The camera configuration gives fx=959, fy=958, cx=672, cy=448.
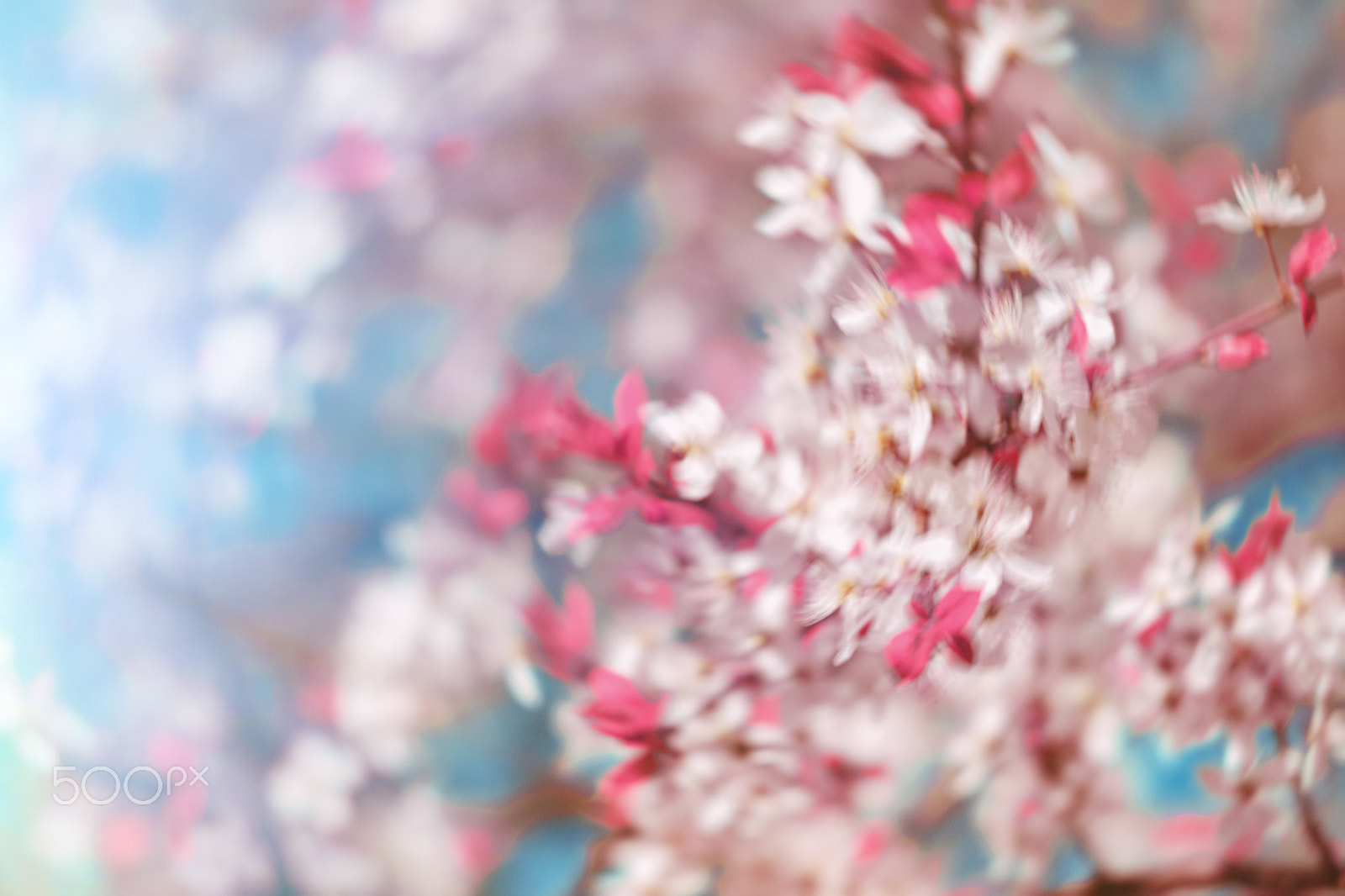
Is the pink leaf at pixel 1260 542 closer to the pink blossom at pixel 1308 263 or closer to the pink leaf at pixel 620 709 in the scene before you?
the pink blossom at pixel 1308 263

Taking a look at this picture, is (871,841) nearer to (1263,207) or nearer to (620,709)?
(620,709)

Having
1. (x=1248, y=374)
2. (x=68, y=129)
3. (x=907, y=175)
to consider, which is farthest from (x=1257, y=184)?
(x=68, y=129)

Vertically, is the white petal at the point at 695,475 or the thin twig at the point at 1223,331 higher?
the thin twig at the point at 1223,331

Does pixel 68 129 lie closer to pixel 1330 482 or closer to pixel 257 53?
pixel 257 53

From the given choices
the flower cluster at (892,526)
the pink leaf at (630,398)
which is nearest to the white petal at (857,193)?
the flower cluster at (892,526)

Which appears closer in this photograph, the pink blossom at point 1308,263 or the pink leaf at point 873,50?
the pink leaf at point 873,50

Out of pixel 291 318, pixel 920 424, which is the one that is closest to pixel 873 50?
pixel 920 424

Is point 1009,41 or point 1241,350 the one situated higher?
point 1009,41

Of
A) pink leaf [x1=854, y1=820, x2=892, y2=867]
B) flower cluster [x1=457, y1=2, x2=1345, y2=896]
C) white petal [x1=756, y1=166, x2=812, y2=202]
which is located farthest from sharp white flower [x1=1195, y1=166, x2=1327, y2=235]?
pink leaf [x1=854, y1=820, x2=892, y2=867]

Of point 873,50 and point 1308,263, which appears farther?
point 1308,263
